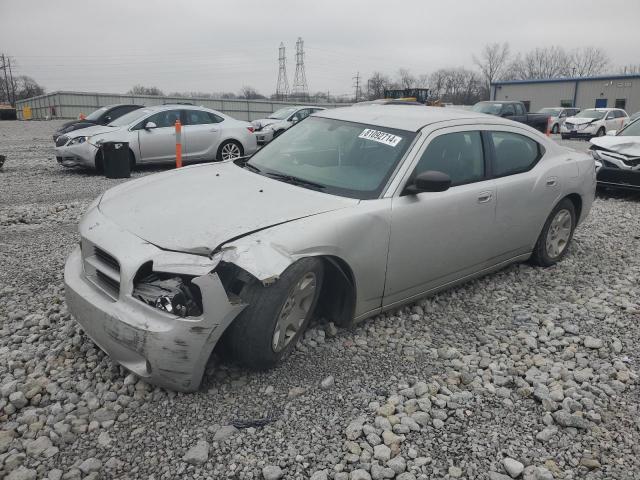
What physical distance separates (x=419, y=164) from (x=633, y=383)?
6.40 ft

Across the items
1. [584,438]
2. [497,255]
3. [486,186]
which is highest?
[486,186]

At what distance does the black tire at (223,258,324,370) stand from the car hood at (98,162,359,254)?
1.01 ft

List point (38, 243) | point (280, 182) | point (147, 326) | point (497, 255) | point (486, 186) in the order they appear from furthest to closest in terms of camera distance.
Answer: point (38, 243) < point (497, 255) < point (486, 186) < point (280, 182) < point (147, 326)

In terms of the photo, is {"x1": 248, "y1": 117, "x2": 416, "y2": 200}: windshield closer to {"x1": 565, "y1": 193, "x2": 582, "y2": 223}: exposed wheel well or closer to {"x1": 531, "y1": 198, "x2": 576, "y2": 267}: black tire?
{"x1": 531, "y1": 198, "x2": 576, "y2": 267}: black tire

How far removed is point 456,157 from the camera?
404 cm

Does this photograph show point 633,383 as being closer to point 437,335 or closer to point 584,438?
point 584,438

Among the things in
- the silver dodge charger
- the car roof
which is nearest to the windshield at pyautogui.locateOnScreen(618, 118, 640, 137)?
the silver dodge charger

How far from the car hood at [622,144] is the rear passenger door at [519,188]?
493 cm

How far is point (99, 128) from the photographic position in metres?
10.9

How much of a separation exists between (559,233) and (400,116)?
7.37ft

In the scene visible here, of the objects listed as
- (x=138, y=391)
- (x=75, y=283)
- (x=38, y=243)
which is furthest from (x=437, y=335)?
(x=38, y=243)

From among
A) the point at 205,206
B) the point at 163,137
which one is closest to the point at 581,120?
the point at 163,137

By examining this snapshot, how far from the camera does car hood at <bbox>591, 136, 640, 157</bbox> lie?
346 inches

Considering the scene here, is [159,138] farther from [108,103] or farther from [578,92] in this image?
[578,92]
